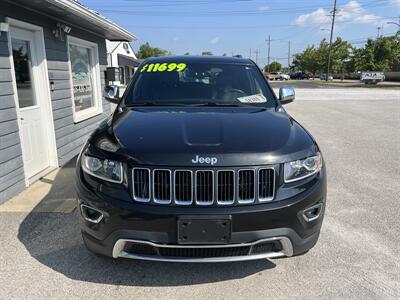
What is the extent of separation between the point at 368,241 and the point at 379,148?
189 inches

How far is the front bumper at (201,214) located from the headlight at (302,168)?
8 centimetres

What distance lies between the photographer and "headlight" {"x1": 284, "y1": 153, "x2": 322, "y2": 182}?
2.57m

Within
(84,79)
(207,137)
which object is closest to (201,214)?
(207,137)

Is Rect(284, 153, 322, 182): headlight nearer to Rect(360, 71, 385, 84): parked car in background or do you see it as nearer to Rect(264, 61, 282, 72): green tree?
Rect(360, 71, 385, 84): parked car in background

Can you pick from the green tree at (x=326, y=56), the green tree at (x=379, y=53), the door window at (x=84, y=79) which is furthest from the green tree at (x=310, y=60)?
the door window at (x=84, y=79)

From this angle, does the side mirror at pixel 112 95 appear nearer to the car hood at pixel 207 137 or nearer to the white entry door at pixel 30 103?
the car hood at pixel 207 137

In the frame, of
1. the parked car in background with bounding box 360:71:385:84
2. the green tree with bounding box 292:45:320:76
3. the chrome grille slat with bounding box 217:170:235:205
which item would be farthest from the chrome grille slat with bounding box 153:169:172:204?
the green tree with bounding box 292:45:320:76

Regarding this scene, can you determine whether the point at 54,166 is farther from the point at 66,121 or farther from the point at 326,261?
the point at 326,261

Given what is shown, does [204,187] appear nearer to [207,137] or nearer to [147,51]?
[207,137]

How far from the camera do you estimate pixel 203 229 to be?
2387mm

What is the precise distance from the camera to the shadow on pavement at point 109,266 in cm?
287

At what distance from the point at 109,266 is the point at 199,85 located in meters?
2.04

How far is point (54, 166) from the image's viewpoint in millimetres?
6211

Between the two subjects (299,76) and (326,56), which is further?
(299,76)
